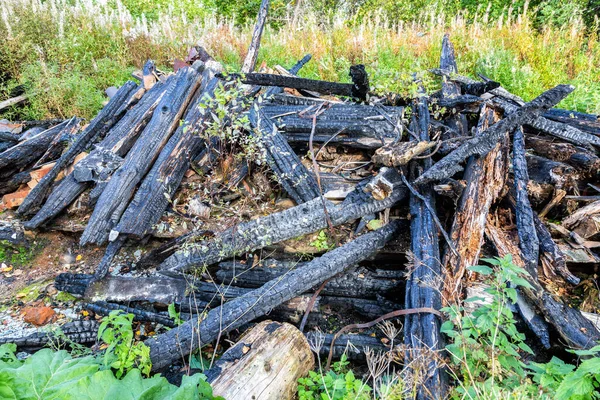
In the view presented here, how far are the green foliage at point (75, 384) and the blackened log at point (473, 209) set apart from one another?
2024 mm

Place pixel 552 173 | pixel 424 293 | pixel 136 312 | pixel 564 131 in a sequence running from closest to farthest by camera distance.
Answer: pixel 424 293, pixel 136 312, pixel 552 173, pixel 564 131

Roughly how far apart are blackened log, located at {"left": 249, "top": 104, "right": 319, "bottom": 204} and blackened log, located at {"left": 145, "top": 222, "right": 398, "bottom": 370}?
0.75m

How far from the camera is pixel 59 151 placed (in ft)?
17.0

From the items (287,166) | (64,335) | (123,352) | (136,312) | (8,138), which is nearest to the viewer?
(123,352)

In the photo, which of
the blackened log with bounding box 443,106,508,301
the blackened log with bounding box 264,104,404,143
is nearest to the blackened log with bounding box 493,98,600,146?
the blackened log with bounding box 443,106,508,301

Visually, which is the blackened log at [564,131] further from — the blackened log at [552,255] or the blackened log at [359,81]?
the blackened log at [359,81]

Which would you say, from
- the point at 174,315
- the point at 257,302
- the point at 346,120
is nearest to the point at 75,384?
the point at 174,315

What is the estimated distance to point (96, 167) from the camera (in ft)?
13.8

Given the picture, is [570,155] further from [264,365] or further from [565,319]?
[264,365]

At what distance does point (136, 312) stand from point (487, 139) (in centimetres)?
349

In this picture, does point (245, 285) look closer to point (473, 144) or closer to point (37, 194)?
point (473, 144)

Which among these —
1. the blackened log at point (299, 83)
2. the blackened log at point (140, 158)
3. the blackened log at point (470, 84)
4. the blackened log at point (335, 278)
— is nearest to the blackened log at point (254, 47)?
the blackened log at point (140, 158)

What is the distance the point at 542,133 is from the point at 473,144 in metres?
1.38

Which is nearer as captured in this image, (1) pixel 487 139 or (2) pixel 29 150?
(1) pixel 487 139
